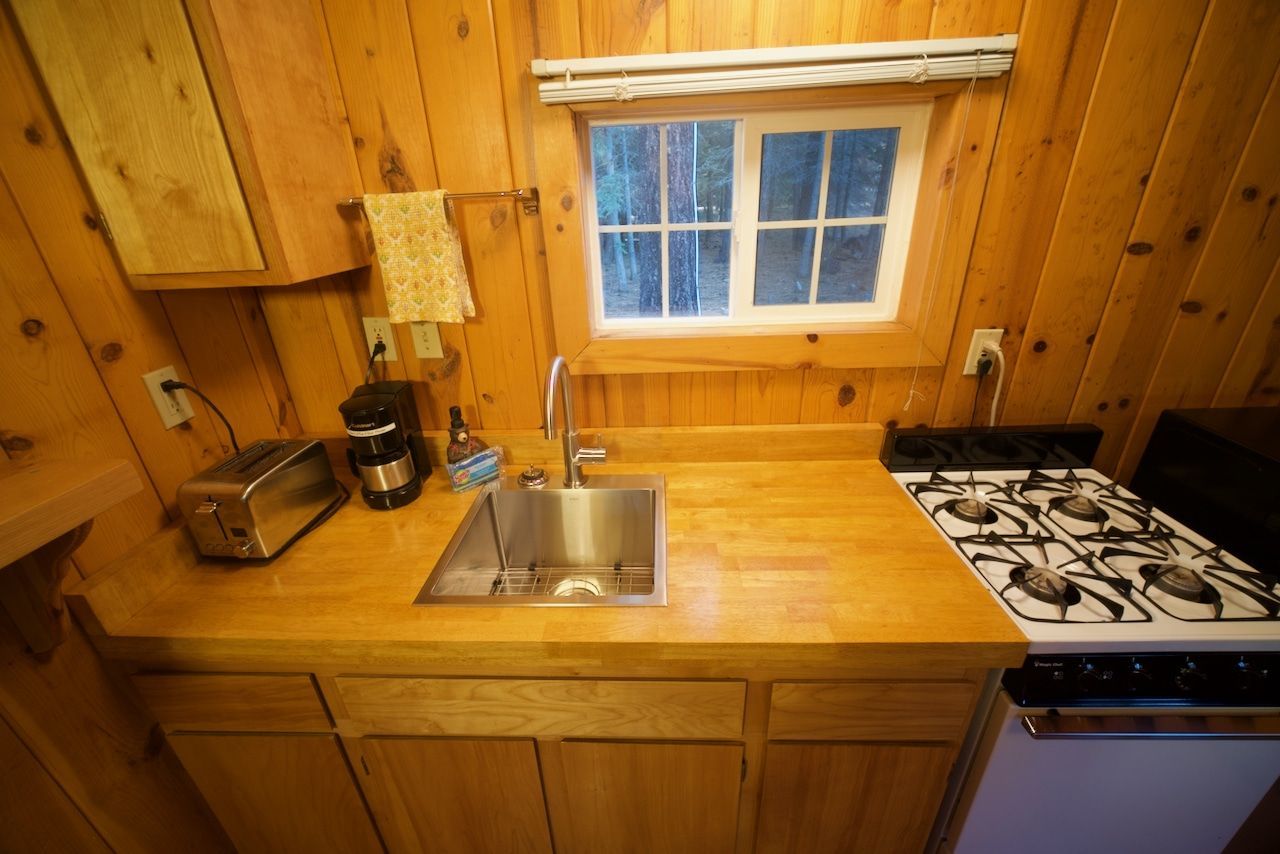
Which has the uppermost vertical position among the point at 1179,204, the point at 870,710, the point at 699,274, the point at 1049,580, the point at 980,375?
the point at 1179,204

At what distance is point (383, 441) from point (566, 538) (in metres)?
0.51

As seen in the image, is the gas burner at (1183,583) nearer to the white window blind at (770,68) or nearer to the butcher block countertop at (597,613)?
the butcher block countertop at (597,613)

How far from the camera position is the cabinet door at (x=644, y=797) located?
915 millimetres

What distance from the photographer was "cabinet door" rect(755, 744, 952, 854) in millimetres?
907

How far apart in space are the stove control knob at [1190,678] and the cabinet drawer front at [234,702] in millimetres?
1499

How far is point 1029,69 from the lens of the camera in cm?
96

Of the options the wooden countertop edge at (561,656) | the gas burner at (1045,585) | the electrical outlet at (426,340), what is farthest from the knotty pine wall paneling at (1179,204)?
the electrical outlet at (426,340)

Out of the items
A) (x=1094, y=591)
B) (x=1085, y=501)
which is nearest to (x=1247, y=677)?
(x=1094, y=591)

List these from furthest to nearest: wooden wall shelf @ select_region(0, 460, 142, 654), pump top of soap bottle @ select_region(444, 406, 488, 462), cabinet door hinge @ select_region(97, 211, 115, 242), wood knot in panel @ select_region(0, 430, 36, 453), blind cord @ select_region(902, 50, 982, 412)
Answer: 1. pump top of soap bottle @ select_region(444, 406, 488, 462)
2. blind cord @ select_region(902, 50, 982, 412)
3. cabinet door hinge @ select_region(97, 211, 115, 242)
4. wood knot in panel @ select_region(0, 430, 36, 453)
5. wooden wall shelf @ select_region(0, 460, 142, 654)

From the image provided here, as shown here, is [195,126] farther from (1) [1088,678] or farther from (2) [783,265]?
(1) [1088,678]

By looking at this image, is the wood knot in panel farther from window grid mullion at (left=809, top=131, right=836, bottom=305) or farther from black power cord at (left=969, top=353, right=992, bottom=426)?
black power cord at (left=969, top=353, right=992, bottom=426)

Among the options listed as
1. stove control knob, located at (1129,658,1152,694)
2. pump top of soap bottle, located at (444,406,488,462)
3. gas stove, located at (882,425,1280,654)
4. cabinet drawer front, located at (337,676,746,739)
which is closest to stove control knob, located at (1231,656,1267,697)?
gas stove, located at (882,425,1280,654)

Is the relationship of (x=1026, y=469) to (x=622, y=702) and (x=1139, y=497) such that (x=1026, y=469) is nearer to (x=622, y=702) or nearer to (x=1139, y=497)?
(x=1139, y=497)

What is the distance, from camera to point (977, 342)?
1190 mm
